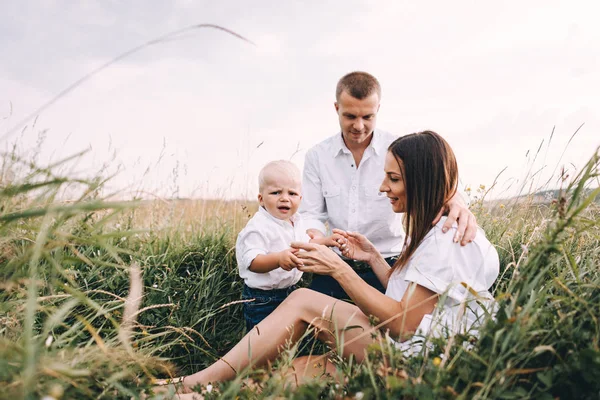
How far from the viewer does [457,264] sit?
2182 mm

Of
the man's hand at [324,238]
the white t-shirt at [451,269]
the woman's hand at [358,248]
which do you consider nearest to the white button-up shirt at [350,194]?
the man's hand at [324,238]

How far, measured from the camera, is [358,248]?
3.09m

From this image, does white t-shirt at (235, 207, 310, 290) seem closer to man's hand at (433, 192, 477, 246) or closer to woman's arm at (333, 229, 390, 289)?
woman's arm at (333, 229, 390, 289)

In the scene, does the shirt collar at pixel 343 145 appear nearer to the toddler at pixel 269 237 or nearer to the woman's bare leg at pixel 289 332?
the toddler at pixel 269 237

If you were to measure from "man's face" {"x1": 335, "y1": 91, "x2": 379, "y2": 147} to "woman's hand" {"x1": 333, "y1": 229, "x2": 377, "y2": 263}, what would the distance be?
96 centimetres

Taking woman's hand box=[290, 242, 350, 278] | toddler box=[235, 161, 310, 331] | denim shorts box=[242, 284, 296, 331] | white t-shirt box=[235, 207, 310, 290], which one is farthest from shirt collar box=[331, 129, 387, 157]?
woman's hand box=[290, 242, 350, 278]

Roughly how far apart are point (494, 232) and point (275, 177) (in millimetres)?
2088

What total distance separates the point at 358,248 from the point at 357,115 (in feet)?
3.56

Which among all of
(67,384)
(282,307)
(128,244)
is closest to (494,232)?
(282,307)

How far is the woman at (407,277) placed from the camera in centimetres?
217

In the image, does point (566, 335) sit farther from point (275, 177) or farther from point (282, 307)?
point (275, 177)

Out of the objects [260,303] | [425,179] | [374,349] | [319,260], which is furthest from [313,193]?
[374,349]

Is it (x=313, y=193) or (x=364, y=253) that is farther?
(x=313, y=193)

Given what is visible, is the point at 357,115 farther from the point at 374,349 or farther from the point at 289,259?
the point at 374,349
